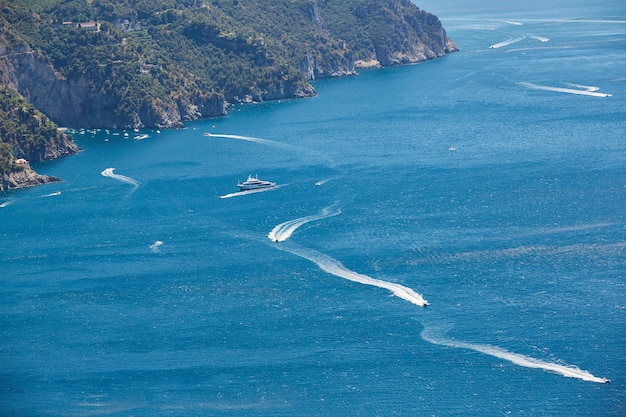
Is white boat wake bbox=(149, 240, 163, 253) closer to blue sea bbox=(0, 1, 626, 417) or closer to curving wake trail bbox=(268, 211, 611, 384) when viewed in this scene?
blue sea bbox=(0, 1, 626, 417)

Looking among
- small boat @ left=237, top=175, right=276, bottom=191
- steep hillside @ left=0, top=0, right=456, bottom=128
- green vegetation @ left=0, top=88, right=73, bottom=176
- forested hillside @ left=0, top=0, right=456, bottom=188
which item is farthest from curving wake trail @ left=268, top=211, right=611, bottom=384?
steep hillside @ left=0, top=0, right=456, bottom=128

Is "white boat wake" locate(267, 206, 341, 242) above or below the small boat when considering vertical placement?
below

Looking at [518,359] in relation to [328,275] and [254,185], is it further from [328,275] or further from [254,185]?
[254,185]

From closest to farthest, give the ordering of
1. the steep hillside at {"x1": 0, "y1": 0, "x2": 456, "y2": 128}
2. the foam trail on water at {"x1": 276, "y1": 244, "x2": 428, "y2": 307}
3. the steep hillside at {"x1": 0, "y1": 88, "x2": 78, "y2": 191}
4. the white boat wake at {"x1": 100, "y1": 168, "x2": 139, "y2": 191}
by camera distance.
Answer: the foam trail on water at {"x1": 276, "y1": 244, "x2": 428, "y2": 307}, the white boat wake at {"x1": 100, "y1": 168, "x2": 139, "y2": 191}, the steep hillside at {"x1": 0, "y1": 88, "x2": 78, "y2": 191}, the steep hillside at {"x1": 0, "y1": 0, "x2": 456, "y2": 128}

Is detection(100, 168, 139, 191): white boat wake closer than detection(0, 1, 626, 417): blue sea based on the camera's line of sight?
No

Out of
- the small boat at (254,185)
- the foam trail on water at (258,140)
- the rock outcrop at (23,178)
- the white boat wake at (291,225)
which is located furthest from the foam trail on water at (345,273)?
the foam trail on water at (258,140)

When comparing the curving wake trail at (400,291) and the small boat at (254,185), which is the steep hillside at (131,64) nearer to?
the small boat at (254,185)

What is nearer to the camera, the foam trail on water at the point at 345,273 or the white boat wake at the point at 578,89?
the foam trail on water at the point at 345,273

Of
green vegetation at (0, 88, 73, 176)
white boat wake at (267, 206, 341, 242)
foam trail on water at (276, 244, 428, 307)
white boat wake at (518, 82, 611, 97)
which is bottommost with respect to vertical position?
foam trail on water at (276, 244, 428, 307)
